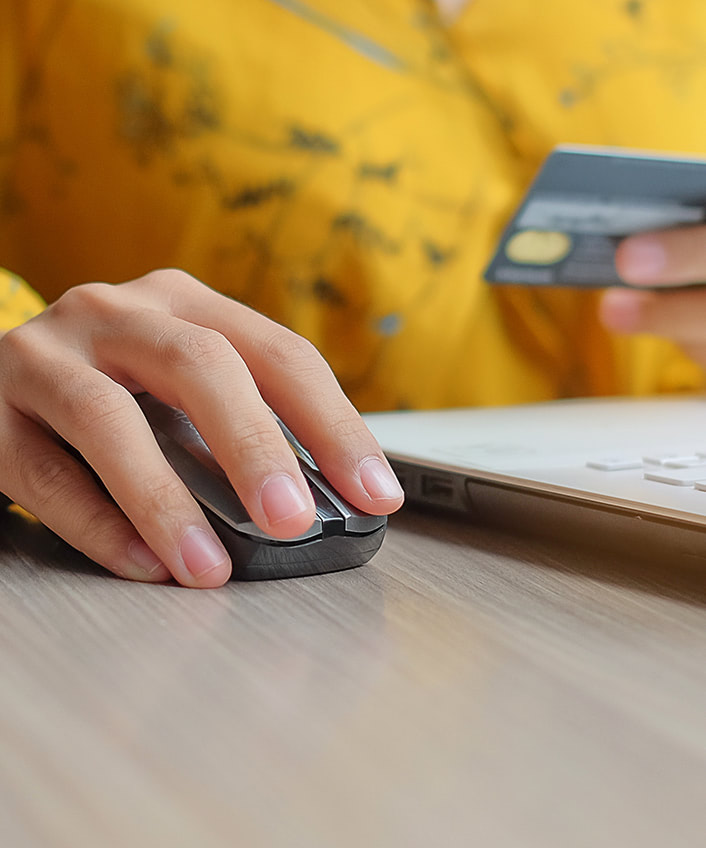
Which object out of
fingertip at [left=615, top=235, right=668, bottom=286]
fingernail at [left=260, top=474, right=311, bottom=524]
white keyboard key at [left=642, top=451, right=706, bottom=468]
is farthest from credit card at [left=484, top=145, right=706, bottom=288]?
fingernail at [left=260, top=474, right=311, bottom=524]

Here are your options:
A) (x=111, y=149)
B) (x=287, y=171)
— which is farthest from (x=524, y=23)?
(x=111, y=149)

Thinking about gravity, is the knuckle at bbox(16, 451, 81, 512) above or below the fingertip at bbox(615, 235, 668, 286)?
below

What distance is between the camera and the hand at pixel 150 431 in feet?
1.13

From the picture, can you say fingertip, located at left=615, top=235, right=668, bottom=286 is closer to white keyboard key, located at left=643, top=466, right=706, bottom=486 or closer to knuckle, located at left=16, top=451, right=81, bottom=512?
white keyboard key, located at left=643, top=466, right=706, bottom=486

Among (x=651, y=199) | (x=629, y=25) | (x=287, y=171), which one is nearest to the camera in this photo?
(x=651, y=199)

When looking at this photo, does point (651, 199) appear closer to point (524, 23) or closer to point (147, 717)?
point (524, 23)

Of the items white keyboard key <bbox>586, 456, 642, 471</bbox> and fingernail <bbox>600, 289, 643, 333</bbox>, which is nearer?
white keyboard key <bbox>586, 456, 642, 471</bbox>

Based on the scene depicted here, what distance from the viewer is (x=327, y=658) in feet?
0.89

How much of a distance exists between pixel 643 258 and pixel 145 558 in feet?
1.81

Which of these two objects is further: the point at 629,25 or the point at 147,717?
the point at 629,25

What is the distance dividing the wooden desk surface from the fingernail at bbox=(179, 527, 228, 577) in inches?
0.5

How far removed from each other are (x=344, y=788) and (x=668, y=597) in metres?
0.19

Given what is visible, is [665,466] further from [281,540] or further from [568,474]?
[281,540]

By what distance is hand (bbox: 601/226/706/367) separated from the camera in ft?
2.45
